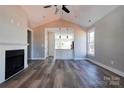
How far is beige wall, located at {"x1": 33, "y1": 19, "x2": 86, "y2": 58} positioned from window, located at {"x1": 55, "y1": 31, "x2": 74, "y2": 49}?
1025 millimetres

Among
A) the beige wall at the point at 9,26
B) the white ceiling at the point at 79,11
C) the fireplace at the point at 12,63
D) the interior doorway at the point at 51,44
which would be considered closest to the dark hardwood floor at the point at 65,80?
the fireplace at the point at 12,63

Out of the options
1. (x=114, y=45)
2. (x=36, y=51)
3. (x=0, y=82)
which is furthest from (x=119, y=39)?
(x=36, y=51)

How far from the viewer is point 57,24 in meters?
11.4

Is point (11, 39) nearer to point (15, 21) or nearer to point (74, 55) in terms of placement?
point (15, 21)

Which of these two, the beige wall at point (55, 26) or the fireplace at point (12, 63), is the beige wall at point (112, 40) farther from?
the fireplace at point (12, 63)

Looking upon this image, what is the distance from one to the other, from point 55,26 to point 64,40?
1666mm

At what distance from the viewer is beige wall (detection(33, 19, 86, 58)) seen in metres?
11.3

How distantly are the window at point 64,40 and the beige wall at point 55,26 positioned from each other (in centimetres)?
102

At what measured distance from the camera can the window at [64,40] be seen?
12.4m

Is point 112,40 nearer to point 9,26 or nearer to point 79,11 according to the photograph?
point 79,11

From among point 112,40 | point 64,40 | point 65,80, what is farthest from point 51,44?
point 65,80

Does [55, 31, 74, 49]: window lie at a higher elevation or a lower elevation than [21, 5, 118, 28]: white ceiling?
lower

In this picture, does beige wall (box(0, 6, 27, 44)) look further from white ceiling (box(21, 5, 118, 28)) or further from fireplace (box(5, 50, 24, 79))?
white ceiling (box(21, 5, 118, 28))

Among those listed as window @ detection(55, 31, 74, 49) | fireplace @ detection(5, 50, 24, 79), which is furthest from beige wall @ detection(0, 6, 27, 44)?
window @ detection(55, 31, 74, 49)
